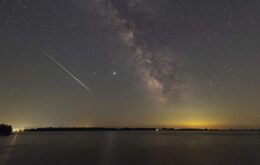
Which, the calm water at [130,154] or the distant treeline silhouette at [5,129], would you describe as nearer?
the calm water at [130,154]

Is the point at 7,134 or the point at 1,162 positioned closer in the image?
the point at 1,162

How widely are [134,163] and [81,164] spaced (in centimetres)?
835

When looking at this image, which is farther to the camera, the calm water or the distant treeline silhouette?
the distant treeline silhouette

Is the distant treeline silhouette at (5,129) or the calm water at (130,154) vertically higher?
the distant treeline silhouette at (5,129)

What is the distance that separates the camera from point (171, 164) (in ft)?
131

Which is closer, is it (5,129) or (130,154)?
(130,154)

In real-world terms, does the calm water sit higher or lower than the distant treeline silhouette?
lower

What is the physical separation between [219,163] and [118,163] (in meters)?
16.5

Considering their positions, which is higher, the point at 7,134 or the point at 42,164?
the point at 7,134

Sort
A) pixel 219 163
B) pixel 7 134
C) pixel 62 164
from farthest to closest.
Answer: pixel 7 134 → pixel 219 163 → pixel 62 164

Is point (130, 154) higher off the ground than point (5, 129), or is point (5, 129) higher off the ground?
point (5, 129)

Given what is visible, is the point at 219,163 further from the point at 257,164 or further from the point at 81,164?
the point at 81,164

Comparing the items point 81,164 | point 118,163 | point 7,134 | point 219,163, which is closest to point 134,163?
point 118,163

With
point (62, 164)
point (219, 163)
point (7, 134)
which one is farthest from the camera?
point (7, 134)
